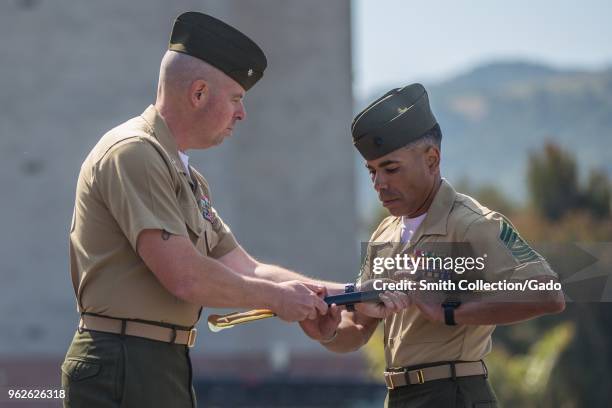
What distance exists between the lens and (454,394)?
463cm

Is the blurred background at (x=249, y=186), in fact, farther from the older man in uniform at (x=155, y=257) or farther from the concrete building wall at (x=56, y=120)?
the older man in uniform at (x=155, y=257)

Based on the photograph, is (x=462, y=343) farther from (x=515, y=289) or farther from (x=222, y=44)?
(x=222, y=44)

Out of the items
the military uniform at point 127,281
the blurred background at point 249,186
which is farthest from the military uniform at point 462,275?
the blurred background at point 249,186

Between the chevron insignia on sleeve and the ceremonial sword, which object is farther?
the ceremonial sword

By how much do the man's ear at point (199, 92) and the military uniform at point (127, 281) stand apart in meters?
0.17

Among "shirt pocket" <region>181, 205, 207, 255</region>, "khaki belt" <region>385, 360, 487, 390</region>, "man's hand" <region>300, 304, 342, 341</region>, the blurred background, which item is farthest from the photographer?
the blurred background

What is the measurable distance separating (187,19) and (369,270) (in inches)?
50.8

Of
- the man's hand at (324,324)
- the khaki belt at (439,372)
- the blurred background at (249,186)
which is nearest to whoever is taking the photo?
the khaki belt at (439,372)

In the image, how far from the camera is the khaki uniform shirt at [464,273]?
4.55 m

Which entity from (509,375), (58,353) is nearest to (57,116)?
(58,353)

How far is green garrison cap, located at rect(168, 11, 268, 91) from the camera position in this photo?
181 inches

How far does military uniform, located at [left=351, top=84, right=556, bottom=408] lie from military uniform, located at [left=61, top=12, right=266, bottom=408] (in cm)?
87

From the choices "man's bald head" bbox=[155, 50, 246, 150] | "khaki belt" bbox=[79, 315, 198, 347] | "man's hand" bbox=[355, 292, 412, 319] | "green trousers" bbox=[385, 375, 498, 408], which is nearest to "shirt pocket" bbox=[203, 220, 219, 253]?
"man's bald head" bbox=[155, 50, 246, 150]

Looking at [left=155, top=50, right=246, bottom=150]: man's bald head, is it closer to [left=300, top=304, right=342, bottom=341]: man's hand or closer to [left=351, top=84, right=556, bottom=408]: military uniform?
[left=351, top=84, right=556, bottom=408]: military uniform
